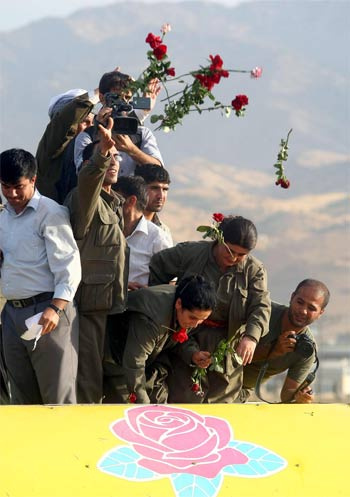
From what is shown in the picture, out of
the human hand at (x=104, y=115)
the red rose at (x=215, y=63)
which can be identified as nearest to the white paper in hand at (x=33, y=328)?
the human hand at (x=104, y=115)

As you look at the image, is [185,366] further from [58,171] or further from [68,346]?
[58,171]

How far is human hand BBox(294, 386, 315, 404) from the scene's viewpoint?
26.9 feet

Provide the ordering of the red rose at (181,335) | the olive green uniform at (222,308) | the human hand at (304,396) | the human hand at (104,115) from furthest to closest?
the human hand at (304,396) < the olive green uniform at (222,308) < the red rose at (181,335) < the human hand at (104,115)

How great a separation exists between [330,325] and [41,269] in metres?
98.5

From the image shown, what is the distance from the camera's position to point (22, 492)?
18.4ft

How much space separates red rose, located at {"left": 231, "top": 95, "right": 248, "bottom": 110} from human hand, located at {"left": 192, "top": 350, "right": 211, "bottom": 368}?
146cm

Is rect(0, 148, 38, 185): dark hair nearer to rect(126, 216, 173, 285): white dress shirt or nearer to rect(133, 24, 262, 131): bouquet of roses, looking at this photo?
rect(133, 24, 262, 131): bouquet of roses

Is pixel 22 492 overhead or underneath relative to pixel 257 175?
underneath

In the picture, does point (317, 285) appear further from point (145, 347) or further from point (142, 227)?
point (145, 347)

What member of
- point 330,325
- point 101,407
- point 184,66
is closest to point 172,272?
point 101,407

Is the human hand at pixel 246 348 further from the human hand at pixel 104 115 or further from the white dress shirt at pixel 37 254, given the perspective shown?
the human hand at pixel 104 115

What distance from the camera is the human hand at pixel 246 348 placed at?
7812 millimetres

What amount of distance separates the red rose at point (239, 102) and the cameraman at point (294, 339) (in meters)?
1.29

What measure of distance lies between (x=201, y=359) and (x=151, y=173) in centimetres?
170
